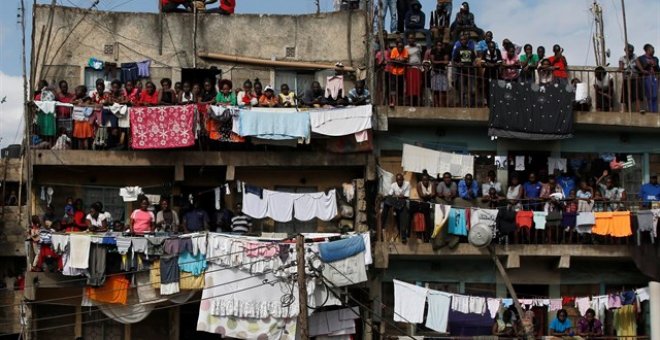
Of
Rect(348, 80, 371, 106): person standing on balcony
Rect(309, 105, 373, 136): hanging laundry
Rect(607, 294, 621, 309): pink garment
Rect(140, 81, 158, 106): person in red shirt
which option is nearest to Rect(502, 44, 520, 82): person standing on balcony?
Rect(348, 80, 371, 106): person standing on balcony

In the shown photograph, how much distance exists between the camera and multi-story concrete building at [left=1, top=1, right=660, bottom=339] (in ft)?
72.3

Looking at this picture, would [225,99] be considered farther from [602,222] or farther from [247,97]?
[602,222]

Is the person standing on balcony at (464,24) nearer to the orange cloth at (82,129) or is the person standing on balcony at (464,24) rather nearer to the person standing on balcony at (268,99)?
the person standing on balcony at (268,99)

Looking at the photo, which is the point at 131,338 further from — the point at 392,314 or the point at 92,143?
the point at 392,314

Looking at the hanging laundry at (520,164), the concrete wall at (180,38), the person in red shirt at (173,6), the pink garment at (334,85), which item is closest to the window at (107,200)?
the concrete wall at (180,38)

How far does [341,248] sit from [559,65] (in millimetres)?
6780

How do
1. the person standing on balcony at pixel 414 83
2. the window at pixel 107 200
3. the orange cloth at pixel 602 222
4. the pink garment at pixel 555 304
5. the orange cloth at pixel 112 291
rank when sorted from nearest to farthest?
the orange cloth at pixel 112 291, the orange cloth at pixel 602 222, the pink garment at pixel 555 304, the person standing on balcony at pixel 414 83, the window at pixel 107 200

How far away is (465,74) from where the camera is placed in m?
22.5

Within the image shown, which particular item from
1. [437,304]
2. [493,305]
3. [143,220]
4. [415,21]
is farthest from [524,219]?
[143,220]

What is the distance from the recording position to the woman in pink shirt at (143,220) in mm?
21234

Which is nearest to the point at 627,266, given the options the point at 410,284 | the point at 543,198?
the point at 543,198

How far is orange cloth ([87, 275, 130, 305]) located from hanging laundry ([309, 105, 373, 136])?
5.18 meters

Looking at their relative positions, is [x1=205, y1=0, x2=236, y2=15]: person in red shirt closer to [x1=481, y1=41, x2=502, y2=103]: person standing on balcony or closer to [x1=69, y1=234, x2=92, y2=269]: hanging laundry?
[x1=481, y1=41, x2=502, y2=103]: person standing on balcony

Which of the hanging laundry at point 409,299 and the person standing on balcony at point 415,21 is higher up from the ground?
the person standing on balcony at point 415,21
